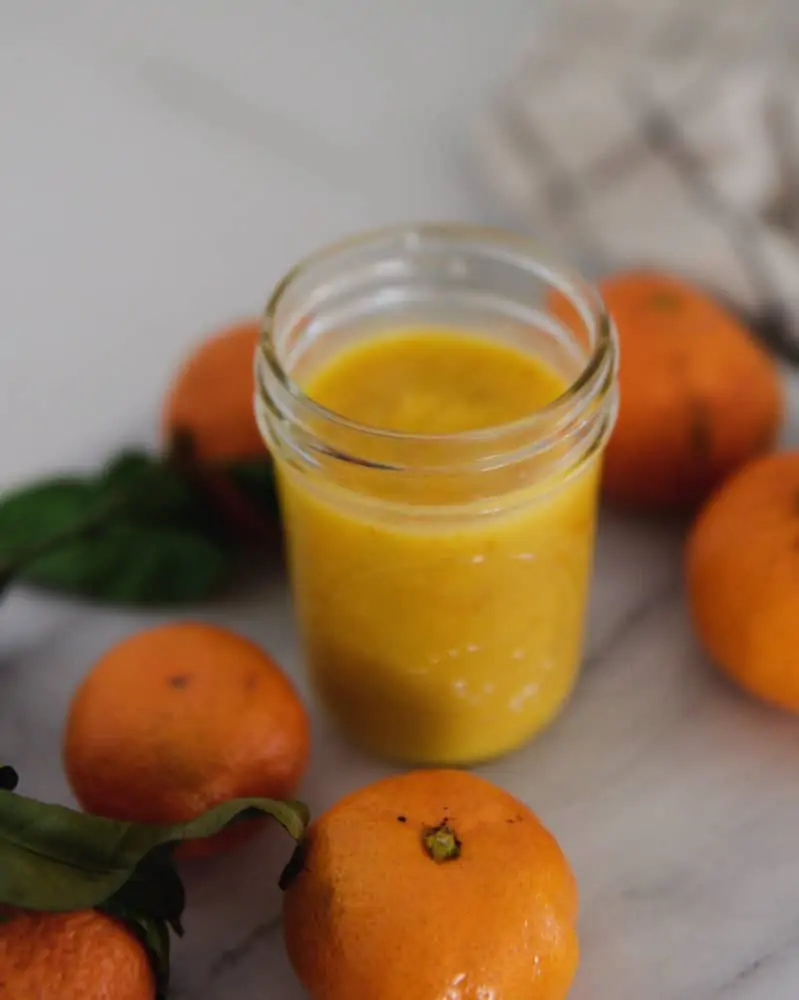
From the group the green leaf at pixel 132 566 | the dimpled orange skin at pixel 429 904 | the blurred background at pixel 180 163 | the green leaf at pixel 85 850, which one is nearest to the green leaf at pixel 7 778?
the green leaf at pixel 85 850

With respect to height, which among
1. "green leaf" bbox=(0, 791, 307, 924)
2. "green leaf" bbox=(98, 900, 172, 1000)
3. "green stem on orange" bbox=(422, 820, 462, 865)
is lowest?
"green leaf" bbox=(98, 900, 172, 1000)

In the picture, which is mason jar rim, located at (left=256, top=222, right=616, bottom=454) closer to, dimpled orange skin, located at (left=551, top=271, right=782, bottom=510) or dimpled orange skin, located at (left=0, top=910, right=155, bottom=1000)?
dimpled orange skin, located at (left=551, top=271, right=782, bottom=510)

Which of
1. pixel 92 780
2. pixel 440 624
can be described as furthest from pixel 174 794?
pixel 440 624

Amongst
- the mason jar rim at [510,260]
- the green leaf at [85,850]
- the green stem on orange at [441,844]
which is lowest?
the green stem on orange at [441,844]

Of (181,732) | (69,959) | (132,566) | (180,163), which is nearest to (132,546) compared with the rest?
(132,566)

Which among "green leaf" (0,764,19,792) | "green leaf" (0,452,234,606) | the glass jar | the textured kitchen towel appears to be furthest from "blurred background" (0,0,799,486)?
"green leaf" (0,764,19,792)

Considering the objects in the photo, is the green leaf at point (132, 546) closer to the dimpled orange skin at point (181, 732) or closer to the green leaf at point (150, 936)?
the dimpled orange skin at point (181, 732)

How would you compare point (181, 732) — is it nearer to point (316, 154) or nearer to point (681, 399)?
point (681, 399)
